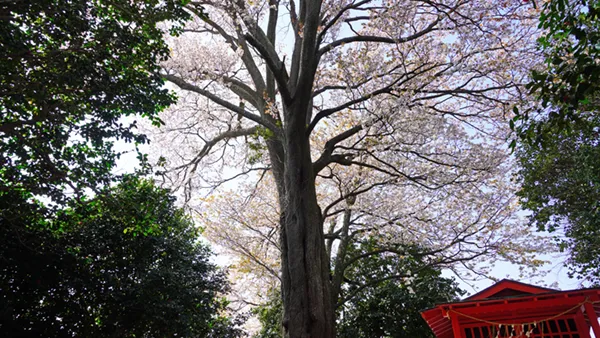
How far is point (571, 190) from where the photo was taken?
9211mm

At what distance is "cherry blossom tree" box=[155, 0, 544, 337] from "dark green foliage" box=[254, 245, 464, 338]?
1380 millimetres

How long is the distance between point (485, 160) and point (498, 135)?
577 millimetres

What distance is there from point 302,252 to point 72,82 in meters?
3.20

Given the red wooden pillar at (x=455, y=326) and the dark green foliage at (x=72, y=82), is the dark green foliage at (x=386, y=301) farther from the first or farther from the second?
the dark green foliage at (x=72, y=82)

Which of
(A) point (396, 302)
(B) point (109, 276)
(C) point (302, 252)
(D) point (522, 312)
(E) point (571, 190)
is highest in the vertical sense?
(E) point (571, 190)

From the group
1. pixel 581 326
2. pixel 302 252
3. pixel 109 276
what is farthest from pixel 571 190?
pixel 109 276

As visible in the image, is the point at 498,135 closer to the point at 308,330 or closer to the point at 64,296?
the point at 308,330

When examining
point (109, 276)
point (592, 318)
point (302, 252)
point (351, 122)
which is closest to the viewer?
point (302, 252)

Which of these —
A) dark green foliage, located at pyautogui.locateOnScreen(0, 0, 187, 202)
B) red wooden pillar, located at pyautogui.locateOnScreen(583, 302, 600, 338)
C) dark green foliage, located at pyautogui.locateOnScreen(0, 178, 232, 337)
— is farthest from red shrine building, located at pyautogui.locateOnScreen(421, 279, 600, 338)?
dark green foliage, located at pyautogui.locateOnScreen(0, 0, 187, 202)

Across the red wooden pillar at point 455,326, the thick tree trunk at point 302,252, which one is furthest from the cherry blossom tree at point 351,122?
the red wooden pillar at point 455,326

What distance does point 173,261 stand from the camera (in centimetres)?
751

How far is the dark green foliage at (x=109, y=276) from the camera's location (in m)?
5.71

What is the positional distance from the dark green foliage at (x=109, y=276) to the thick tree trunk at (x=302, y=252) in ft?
6.27

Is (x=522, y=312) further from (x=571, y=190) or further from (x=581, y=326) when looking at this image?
(x=571, y=190)
